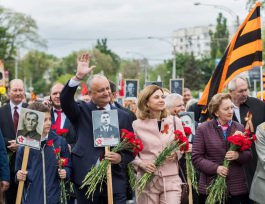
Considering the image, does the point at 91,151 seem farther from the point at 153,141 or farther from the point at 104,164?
the point at 153,141

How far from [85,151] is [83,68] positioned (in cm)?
90

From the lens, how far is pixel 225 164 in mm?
7121

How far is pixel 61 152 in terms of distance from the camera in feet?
23.9

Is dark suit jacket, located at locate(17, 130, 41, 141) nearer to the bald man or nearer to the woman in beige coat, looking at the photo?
the bald man

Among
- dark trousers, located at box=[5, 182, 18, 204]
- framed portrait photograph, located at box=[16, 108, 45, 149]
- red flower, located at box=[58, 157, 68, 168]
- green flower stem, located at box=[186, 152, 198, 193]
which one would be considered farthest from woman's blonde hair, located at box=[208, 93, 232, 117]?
dark trousers, located at box=[5, 182, 18, 204]

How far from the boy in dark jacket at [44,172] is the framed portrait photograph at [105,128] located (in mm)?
553

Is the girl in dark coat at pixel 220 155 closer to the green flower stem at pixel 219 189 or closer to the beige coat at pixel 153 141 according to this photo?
the green flower stem at pixel 219 189

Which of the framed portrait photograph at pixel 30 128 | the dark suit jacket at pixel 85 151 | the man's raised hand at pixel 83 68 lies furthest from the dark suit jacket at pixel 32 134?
the man's raised hand at pixel 83 68

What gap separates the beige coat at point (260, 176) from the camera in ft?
22.7

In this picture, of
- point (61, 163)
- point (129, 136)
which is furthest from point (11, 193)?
point (129, 136)

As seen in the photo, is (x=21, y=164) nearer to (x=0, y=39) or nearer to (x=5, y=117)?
(x=5, y=117)

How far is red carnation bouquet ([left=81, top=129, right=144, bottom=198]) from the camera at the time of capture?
656 cm

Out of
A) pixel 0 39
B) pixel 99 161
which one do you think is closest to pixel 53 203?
pixel 99 161

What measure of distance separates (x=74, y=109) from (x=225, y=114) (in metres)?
1.82
